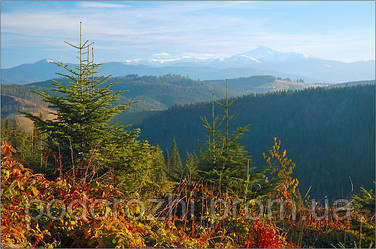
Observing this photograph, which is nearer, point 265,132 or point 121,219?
point 121,219

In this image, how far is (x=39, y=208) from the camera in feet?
13.5

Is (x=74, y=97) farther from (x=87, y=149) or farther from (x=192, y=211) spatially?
(x=192, y=211)

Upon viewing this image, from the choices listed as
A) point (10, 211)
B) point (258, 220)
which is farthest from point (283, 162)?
point (10, 211)

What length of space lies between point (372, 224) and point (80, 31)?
29.9ft

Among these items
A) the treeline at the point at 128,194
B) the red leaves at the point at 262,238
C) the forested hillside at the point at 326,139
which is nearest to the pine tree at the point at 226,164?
the treeline at the point at 128,194

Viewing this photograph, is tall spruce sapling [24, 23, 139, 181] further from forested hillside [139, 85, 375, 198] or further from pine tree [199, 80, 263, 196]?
forested hillside [139, 85, 375, 198]

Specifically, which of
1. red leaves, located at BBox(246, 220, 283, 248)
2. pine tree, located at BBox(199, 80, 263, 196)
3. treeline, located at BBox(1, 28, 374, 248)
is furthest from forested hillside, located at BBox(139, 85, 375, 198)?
red leaves, located at BBox(246, 220, 283, 248)

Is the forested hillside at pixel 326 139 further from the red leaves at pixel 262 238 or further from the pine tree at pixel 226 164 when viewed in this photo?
the red leaves at pixel 262 238

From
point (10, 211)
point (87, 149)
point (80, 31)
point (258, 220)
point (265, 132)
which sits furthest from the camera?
point (265, 132)

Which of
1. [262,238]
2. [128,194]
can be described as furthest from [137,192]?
[262,238]

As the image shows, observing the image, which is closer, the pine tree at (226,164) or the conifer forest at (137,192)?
the conifer forest at (137,192)

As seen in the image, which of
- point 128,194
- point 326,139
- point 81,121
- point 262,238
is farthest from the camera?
point 326,139

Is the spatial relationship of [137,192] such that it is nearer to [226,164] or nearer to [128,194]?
[128,194]

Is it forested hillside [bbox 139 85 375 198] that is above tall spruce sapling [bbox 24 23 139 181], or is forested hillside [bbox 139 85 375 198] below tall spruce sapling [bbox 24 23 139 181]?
below
